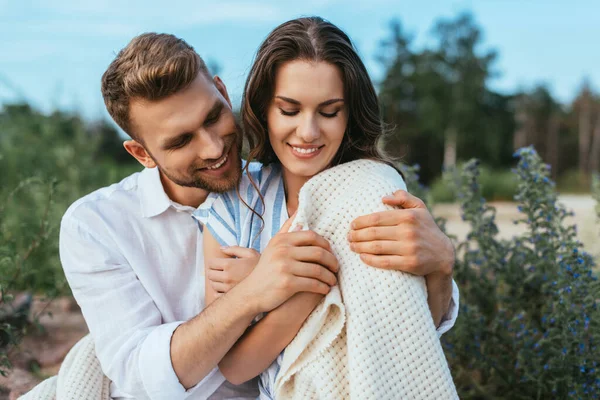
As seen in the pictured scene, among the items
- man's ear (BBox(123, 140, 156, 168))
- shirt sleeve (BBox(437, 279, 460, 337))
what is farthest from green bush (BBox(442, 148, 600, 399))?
man's ear (BBox(123, 140, 156, 168))

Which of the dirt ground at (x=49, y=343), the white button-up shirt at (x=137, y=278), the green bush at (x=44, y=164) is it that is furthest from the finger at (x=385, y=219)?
the green bush at (x=44, y=164)

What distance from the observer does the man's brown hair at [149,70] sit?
6.87 ft

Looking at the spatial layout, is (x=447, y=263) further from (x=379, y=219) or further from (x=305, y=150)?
(x=305, y=150)

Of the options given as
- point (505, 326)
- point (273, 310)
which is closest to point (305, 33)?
point (273, 310)

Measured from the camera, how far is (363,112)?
2145mm

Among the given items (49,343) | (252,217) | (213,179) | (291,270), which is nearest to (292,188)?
(252,217)

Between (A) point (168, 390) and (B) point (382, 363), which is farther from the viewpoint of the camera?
(A) point (168, 390)

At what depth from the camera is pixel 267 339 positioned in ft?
5.95

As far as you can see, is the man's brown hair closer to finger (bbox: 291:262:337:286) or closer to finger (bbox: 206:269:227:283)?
finger (bbox: 206:269:227:283)

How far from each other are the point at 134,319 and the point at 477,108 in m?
29.1

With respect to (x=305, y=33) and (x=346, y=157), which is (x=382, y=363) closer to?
(x=346, y=157)

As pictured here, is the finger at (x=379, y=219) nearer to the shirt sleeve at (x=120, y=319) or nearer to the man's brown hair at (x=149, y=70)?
the shirt sleeve at (x=120, y=319)

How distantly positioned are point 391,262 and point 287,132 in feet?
1.99

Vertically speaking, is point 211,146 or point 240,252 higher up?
point 211,146
